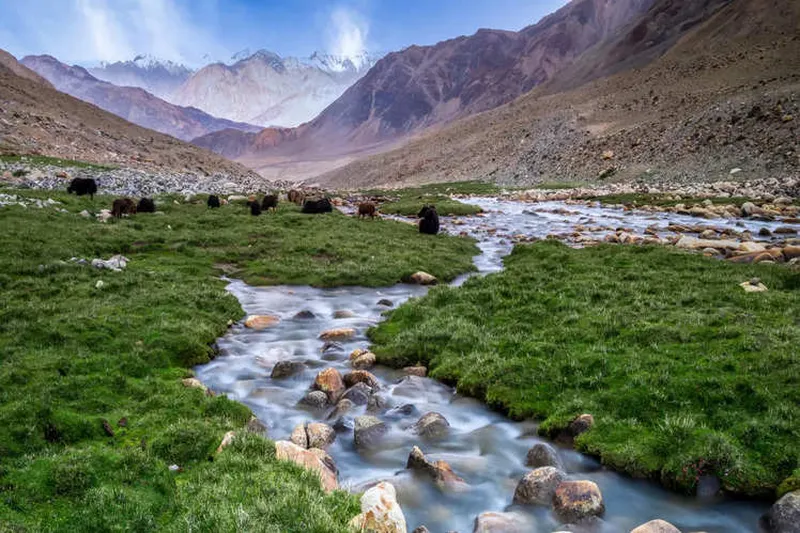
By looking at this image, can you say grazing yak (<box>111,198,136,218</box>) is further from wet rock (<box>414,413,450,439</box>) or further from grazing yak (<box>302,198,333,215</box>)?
wet rock (<box>414,413,450,439</box>)

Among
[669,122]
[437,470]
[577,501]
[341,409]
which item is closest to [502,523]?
[577,501]

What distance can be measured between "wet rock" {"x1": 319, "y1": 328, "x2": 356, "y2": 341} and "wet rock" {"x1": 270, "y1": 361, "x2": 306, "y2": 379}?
95.1 inches

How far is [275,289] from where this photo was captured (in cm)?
2070

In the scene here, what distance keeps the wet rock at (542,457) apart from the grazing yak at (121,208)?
93.5 ft

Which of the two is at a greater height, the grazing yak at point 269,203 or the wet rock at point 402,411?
the grazing yak at point 269,203

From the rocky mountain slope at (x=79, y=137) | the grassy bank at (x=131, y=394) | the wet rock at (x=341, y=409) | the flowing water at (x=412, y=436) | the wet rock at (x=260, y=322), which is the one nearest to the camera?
the grassy bank at (x=131, y=394)

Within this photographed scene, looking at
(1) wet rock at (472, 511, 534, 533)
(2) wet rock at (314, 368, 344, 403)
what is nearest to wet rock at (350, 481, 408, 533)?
(1) wet rock at (472, 511, 534, 533)

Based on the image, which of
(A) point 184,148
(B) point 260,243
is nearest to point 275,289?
(B) point 260,243

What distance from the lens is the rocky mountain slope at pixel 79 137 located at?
6231cm

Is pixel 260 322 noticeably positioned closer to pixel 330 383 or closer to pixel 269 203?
pixel 330 383

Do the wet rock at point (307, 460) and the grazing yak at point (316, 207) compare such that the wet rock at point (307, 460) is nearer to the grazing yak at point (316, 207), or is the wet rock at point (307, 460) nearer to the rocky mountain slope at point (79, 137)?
the grazing yak at point (316, 207)

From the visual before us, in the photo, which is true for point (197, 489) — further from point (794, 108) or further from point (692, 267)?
point (794, 108)

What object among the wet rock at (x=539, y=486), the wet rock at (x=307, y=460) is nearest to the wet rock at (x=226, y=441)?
the wet rock at (x=307, y=460)

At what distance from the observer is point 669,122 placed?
3290 inches
